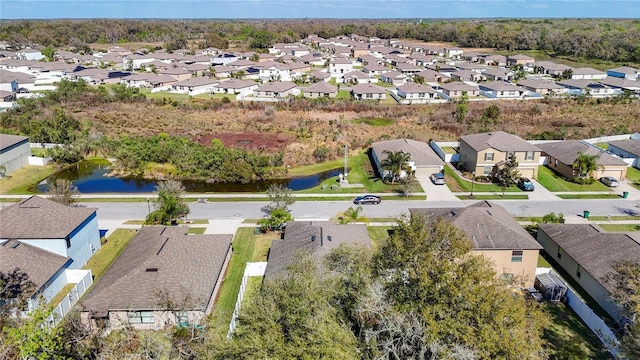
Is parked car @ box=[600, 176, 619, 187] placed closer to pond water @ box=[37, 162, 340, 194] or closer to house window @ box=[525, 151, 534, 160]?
house window @ box=[525, 151, 534, 160]

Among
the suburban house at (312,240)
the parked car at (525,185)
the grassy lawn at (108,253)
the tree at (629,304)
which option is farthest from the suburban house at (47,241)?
the parked car at (525,185)

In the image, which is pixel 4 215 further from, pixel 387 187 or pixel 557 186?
pixel 557 186

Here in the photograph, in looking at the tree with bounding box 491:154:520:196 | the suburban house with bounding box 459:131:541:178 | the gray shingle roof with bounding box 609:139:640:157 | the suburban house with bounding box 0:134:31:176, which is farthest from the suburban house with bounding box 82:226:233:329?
the gray shingle roof with bounding box 609:139:640:157

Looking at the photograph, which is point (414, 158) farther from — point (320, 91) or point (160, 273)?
point (320, 91)

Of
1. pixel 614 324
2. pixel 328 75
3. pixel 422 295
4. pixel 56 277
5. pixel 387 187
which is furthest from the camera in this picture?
pixel 328 75

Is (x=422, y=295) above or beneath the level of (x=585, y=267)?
above

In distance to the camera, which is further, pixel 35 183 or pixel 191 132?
pixel 191 132

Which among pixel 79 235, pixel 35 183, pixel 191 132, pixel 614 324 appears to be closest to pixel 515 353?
pixel 614 324
